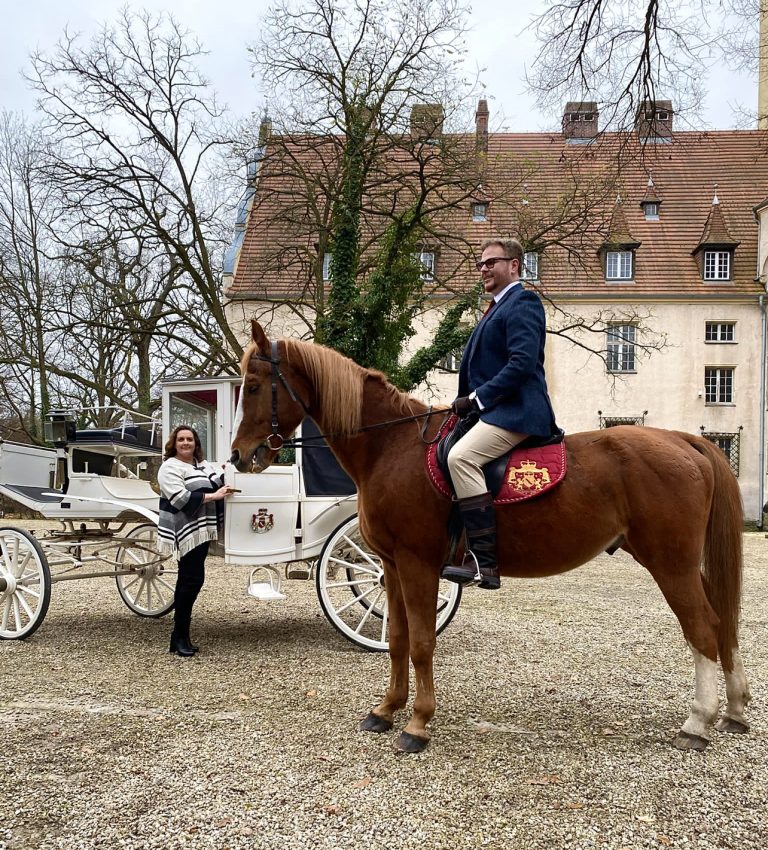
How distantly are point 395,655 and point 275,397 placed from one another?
1.60 m

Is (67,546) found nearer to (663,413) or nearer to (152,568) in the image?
(152,568)

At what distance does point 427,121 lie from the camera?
14086 mm

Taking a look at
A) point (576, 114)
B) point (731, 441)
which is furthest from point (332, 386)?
point (731, 441)

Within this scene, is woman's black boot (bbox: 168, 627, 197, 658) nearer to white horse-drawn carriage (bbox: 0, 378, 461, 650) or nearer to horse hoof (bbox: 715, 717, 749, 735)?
white horse-drawn carriage (bbox: 0, 378, 461, 650)

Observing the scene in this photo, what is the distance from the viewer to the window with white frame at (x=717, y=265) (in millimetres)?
25516

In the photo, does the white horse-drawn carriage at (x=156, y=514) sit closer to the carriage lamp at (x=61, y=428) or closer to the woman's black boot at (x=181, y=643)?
the carriage lamp at (x=61, y=428)

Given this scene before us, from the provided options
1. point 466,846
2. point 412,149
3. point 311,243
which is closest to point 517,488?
point 466,846

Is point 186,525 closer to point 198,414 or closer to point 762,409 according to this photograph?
point 198,414

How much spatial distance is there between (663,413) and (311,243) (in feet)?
48.9

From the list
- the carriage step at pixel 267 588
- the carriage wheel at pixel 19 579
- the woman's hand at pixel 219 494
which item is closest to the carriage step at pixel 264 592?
the carriage step at pixel 267 588

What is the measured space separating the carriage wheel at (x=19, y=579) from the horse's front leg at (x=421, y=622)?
338 cm

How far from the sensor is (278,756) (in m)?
3.59

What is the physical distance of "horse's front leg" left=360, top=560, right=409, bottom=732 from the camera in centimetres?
400

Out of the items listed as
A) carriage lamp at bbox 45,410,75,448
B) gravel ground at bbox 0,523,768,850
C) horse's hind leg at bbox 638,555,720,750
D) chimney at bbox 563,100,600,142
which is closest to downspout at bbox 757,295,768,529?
chimney at bbox 563,100,600,142
